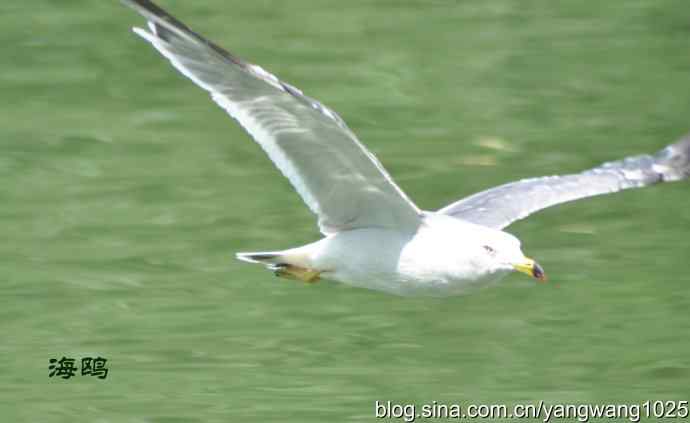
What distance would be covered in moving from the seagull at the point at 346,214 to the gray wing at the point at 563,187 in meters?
0.53

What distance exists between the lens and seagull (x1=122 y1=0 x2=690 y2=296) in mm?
8570

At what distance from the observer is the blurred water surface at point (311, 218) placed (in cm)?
1122

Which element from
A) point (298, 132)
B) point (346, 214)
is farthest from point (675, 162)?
point (298, 132)

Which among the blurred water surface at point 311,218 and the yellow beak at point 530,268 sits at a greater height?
the yellow beak at point 530,268

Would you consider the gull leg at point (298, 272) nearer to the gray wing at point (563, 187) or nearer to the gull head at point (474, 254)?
the gull head at point (474, 254)

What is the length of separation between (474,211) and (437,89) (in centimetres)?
574

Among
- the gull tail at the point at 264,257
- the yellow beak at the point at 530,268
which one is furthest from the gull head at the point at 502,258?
the gull tail at the point at 264,257

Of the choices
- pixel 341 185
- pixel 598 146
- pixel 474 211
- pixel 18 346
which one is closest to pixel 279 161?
pixel 341 185

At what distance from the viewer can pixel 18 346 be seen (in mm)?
11617

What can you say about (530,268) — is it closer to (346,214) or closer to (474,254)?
(474,254)

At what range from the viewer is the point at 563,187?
10156 mm

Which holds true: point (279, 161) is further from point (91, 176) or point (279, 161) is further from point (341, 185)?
point (91, 176)

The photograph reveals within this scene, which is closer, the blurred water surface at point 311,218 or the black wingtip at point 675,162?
the black wingtip at point 675,162

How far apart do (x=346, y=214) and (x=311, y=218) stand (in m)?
4.12
